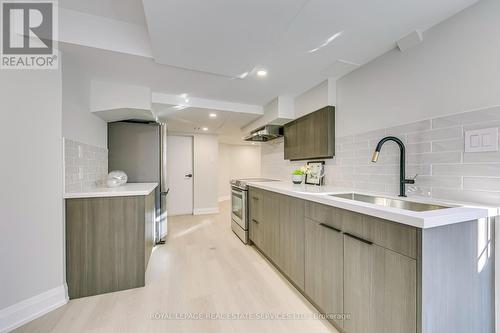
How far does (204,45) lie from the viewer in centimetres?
154

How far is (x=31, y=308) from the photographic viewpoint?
1.41m

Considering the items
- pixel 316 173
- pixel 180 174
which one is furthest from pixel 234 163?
pixel 316 173

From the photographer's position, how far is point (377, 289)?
100 cm

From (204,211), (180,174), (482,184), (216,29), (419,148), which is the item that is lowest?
(204,211)

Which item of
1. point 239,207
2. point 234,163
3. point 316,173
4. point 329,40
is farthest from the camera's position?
point 234,163

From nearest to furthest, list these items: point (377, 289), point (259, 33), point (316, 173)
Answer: point (377, 289) → point (259, 33) → point (316, 173)

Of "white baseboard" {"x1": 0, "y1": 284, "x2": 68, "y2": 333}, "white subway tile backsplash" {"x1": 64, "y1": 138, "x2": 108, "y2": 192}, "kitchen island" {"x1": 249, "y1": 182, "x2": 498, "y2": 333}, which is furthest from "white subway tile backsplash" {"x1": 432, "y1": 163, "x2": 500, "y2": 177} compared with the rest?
"white baseboard" {"x1": 0, "y1": 284, "x2": 68, "y2": 333}

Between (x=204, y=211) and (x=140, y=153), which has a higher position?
(x=140, y=153)

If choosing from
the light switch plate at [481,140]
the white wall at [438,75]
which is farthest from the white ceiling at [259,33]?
the light switch plate at [481,140]

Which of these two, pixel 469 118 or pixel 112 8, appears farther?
pixel 112 8

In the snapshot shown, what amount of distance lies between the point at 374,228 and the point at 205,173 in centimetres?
427

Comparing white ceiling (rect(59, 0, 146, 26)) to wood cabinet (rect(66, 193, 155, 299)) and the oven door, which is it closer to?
wood cabinet (rect(66, 193, 155, 299))

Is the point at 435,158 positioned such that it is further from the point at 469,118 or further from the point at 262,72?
the point at 262,72

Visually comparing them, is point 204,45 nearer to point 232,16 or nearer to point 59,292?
point 232,16
